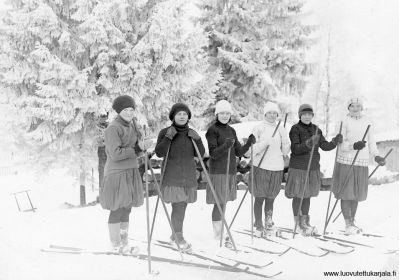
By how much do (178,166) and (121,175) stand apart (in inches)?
25.5

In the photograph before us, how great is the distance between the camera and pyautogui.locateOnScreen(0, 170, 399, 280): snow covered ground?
3723 mm

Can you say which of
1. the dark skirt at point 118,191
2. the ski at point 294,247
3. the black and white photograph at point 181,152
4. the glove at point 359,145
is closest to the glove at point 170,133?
the black and white photograph at point 181,152

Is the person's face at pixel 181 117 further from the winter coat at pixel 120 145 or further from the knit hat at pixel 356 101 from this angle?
the knit hat at pixel 356 101

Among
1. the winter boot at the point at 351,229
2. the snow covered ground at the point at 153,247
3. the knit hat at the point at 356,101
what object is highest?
the knit hat at the point at 356,101

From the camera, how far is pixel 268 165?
200 inches

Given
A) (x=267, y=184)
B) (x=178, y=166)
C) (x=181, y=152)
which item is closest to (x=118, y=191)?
(x=178, y=166)

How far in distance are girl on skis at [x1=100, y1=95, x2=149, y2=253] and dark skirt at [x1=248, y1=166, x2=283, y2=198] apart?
61.6 inches

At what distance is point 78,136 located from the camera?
10680 mm

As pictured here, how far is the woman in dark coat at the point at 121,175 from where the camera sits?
13.8 feet

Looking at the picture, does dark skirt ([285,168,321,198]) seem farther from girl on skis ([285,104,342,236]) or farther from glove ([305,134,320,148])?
glove ([305,134,320,148])

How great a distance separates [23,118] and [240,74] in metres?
7.42

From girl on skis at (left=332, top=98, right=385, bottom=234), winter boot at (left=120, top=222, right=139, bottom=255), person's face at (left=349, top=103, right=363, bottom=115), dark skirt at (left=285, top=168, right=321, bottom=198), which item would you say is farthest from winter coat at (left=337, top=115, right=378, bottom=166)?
winter boot at (left=120, top=222, right=139, bottom=255)

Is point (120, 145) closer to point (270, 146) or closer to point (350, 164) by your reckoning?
point (270, 146)

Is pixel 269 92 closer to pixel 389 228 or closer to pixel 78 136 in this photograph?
pixel 78 136
